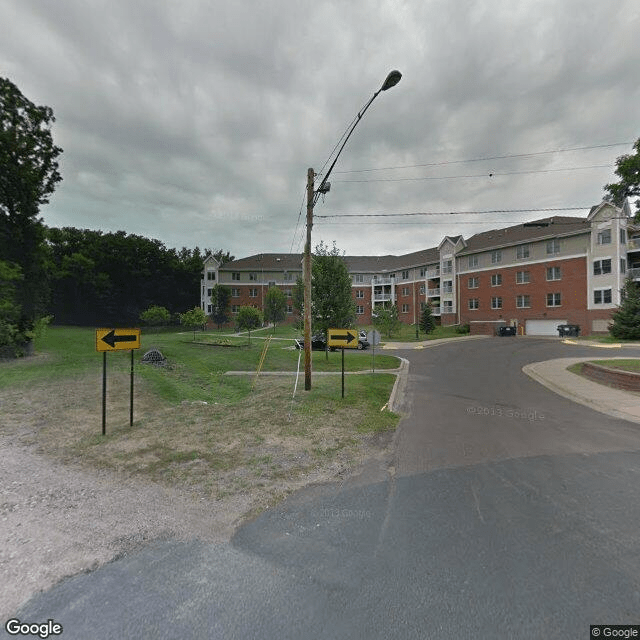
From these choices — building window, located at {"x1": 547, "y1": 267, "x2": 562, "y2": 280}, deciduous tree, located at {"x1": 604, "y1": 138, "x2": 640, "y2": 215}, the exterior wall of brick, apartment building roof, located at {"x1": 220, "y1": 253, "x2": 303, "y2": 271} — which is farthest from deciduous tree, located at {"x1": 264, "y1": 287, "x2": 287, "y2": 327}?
deciduous tree, located at {"x1": 604, "y1": 138, "x2": 640, "y2": 215}

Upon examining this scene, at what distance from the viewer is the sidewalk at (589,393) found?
8.62 m

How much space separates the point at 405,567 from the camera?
2.93 meters

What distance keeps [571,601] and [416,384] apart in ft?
35.1

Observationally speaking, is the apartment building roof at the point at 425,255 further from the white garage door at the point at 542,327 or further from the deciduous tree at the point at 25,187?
the deciduous tree at the point at 25,187

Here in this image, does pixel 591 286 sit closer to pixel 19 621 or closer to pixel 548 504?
pixel 548 504

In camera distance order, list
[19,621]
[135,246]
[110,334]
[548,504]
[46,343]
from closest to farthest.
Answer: [19,621] < [548,504] < [110,334] < [46,343] < [135,246]

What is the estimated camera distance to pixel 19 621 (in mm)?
2391

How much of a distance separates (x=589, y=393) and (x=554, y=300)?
36357mm

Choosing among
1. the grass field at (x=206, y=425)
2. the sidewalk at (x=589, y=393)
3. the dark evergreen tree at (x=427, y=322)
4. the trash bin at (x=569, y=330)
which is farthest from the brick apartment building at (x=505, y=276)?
the grass field at (x=206, y=425)

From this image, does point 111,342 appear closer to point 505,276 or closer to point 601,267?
point 601,267

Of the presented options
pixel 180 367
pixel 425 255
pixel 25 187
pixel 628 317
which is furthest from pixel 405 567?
pixel 425 255

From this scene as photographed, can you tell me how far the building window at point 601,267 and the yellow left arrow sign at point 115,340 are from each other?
4578cm

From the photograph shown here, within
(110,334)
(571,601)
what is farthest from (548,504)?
(110,334)

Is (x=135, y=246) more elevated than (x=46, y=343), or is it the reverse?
(x=135, y=246)
